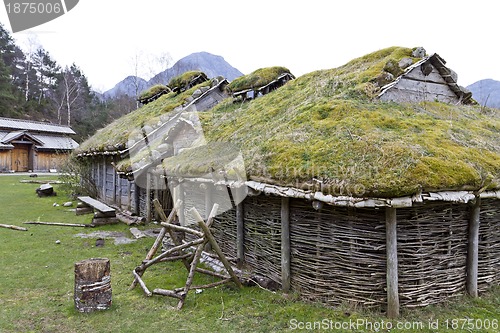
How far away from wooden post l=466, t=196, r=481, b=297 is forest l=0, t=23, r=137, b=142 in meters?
39.9

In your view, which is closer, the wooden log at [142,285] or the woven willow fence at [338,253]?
the woven willow fence at [338,253]

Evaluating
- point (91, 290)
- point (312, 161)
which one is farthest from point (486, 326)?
point (91, 290)

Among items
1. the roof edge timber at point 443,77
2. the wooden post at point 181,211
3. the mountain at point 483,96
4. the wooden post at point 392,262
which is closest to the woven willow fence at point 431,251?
the wooden post at point 392,262

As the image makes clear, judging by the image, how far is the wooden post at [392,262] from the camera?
4949mm

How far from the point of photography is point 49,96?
48.2m

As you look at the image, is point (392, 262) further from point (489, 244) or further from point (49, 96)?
point (49, 96)

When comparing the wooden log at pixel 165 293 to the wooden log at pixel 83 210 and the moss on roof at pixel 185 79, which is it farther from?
the moss on roof at pixel 185 79

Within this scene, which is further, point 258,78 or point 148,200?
point 258,78

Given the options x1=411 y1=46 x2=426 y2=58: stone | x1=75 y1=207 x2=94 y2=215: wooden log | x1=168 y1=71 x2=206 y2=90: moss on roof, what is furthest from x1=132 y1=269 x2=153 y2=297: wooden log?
x1=168 y1=71 x2=206 y2=90: moss on roof

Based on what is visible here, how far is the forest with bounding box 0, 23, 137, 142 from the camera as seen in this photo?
42.3 meters

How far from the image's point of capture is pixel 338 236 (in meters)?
5.37

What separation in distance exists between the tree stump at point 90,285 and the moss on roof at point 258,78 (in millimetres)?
9000

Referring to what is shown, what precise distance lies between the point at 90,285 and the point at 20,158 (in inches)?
1361

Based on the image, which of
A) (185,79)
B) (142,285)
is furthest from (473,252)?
(185,79)
